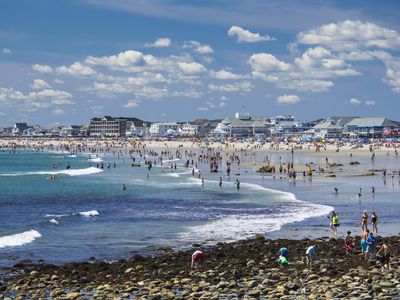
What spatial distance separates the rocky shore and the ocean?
2963 mm

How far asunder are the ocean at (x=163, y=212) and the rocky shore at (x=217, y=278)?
117 inches

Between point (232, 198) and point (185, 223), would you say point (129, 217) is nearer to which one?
point (185, 223)

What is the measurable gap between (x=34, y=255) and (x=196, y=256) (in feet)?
25.5

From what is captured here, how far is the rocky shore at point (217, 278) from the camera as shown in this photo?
61.8 feet

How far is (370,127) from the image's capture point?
19088 centimetres

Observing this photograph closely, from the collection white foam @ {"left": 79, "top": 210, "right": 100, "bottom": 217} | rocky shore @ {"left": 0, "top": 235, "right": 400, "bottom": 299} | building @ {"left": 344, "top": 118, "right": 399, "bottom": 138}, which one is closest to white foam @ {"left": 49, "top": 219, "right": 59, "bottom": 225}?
white foam @ {"left": 79, "top": 210, "right": 100, "bottom": 217}

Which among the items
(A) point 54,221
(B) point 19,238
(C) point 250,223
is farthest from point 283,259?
(A) point 54,221

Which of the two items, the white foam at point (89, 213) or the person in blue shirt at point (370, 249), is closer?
the person in blue shirt at point (370, 249)

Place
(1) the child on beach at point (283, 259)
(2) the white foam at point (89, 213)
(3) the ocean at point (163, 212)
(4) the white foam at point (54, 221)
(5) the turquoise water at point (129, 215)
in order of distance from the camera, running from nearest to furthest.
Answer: (1) the child on beach at point (283, 259)
(5) the turquoise water at point (129, 215)
(3) the ocean at point (163, 212)
(4) the white foam at point (54, 221)
(2) the white foam at point (89, 213)

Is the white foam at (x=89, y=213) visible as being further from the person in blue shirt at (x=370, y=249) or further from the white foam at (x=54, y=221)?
the person in blue shirt at (x=370, y=249)

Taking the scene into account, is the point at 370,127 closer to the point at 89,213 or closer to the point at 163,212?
the point at 163,212

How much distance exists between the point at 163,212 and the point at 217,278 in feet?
66.0

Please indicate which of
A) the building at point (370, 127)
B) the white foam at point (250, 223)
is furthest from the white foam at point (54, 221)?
the building at point (370, 127)

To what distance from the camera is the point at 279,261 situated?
23250mm
